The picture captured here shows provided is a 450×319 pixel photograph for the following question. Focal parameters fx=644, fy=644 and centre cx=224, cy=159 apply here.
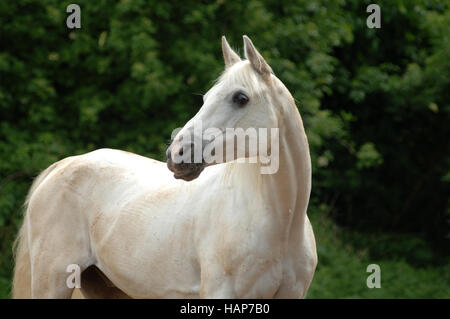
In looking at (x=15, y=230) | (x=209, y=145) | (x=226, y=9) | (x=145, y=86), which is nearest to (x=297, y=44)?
(x=226, y=9)

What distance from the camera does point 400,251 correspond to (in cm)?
965

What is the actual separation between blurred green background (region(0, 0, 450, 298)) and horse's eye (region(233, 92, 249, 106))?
14.4 feet

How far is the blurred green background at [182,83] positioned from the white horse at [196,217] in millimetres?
3434

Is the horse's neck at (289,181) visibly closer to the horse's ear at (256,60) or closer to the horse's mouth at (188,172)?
the horse's ear at (256,60)

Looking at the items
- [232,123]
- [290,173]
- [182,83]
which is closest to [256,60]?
[232,123]

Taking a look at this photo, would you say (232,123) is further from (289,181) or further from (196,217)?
(196,217)

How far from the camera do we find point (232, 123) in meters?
2.98

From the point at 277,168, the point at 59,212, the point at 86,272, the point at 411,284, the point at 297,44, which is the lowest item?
the point at 411,284

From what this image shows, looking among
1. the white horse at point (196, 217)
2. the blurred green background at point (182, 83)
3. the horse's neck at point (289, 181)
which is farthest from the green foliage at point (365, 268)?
the horse's neck at point (289, 181)

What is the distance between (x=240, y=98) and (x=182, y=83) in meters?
5.00

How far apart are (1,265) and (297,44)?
447 cm

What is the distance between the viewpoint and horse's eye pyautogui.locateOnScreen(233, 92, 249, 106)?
2.98 metres

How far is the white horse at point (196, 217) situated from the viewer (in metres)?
3.04
